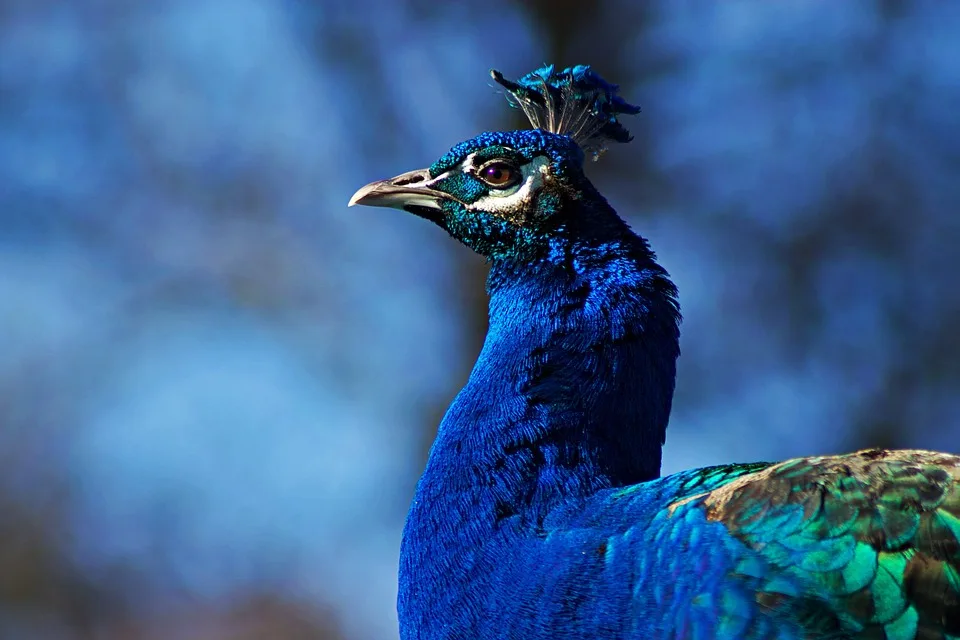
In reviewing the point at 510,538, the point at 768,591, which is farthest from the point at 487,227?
the point at 768,591

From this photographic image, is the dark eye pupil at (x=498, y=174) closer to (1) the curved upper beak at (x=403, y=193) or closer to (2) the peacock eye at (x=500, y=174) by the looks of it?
(2) the peacock eye at (x=500, y=174)

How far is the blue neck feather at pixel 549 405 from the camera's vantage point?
2100 millimetres

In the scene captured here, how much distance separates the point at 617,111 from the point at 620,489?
139 cm

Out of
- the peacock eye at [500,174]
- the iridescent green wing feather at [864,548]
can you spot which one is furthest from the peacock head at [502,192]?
the iridescent green wing feather at [864,548]

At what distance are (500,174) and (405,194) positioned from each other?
27 centimetres

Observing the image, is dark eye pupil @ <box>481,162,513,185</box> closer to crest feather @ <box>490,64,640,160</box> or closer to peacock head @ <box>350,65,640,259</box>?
peacock head @ <box>350,65,640,259</box>

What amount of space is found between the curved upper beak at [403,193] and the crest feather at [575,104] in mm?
410

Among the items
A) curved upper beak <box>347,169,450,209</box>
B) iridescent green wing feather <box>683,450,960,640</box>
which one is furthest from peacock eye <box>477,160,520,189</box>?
iridescent green wing feather <box>683,450,960,640</box>

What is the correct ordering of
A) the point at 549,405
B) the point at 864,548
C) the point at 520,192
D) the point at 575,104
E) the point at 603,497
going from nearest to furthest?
the point at 864,548 → the point at 603,497 → the point at 549,405 → the point at 520,192 → the point at 575,104

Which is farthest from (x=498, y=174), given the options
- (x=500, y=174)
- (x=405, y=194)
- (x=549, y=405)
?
(x=549, y=405)

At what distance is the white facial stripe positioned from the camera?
8.97 ft

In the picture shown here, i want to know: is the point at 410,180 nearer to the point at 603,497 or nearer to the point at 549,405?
the point at 549,405

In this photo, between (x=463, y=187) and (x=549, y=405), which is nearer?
(x=549, y=405)

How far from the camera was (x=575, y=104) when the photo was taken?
3.16m
